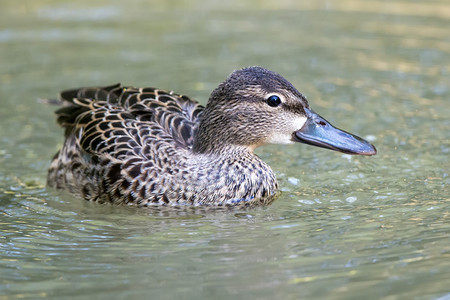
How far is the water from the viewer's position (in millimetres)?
5621

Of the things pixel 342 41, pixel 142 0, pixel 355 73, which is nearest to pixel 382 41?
pixel 342 41

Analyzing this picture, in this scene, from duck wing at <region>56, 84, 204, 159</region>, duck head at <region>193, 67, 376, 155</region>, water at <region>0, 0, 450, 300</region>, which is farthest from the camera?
duck wing at <region>56, 84, 204, 159</region>

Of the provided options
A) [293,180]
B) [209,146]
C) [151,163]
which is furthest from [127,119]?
[293,180]

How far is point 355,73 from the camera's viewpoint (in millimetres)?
11797

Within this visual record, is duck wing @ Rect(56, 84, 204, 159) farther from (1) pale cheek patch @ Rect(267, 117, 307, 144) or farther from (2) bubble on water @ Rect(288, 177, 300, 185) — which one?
(2) bubble on water @ Rect(288, 177, 300, 185)

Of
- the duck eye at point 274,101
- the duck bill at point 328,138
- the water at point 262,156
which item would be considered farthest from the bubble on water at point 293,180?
the duck eye at point 274,101

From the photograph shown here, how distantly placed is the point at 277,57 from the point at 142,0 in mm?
5329

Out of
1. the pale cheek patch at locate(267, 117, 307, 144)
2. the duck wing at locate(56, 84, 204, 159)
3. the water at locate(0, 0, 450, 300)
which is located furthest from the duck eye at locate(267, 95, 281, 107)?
the duck wing at locate(56, 84, 204, 159)

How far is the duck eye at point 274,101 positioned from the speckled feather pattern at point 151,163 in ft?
1.93

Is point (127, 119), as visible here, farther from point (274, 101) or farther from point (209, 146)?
point (274, 101)

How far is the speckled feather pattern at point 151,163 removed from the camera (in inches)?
295

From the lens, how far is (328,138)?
290 inches

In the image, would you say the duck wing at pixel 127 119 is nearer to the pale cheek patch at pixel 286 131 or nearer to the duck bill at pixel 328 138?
the pale cheek patch at pixel 286 131

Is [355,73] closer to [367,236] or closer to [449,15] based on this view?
[449,15]
